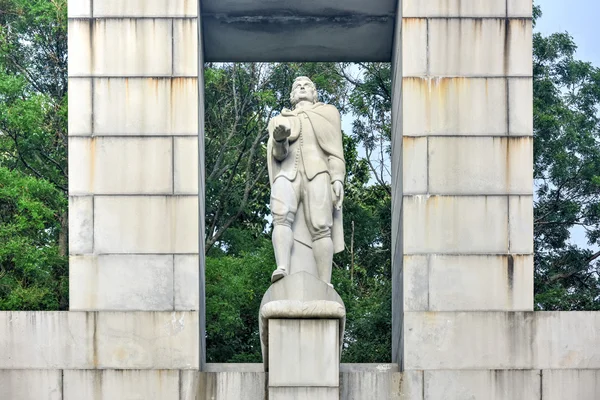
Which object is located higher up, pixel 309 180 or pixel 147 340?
pixel 309 180

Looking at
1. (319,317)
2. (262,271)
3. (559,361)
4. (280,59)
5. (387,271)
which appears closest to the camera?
(319,317)

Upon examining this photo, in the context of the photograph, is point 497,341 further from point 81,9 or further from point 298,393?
point 81,9

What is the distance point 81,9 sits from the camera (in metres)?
20.5

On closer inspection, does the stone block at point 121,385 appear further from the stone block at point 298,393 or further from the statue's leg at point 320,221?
the statue's leg at point 320,221

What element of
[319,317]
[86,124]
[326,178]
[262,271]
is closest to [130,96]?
[86,124]

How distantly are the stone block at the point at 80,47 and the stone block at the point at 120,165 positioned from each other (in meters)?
0.88

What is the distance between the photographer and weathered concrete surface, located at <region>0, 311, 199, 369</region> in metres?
19.7

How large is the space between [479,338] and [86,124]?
17.8ft

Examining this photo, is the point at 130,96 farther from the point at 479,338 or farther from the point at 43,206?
the point at 43,206

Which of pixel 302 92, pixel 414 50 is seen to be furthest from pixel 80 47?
pixel 414 50

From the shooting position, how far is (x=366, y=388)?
19.5 meters

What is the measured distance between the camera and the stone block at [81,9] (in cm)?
2052

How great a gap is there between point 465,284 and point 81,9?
5794mm

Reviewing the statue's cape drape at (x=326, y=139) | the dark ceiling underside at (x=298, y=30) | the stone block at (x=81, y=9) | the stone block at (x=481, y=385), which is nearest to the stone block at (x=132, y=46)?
the stone block at (x=81, y=9)
